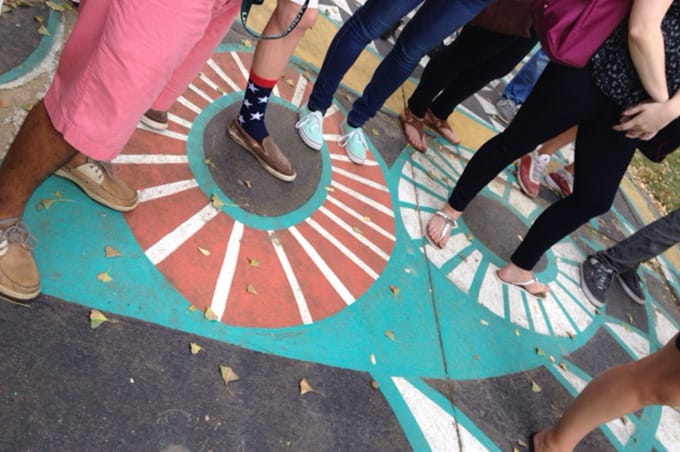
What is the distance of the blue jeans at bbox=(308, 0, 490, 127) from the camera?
2.38 metres

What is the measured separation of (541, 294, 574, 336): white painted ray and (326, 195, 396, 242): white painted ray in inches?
44.4

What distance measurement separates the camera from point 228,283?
198 centimetres

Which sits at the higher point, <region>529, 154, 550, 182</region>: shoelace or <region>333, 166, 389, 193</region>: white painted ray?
<region>529, 154, 550, 182</region>: shoelace

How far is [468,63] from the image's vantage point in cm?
317

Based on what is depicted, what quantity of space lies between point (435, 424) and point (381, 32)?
193cm

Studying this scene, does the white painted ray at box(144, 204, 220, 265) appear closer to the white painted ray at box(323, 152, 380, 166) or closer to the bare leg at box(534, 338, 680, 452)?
the white painted ray at box(323, 152, 380, 166)

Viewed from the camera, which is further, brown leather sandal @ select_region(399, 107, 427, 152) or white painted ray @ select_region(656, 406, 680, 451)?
brown leather sandal @ select_region(399, 107, 427, 152)

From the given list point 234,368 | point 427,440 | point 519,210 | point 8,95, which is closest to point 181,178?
point 8,95

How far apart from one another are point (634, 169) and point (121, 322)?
665 centimetres

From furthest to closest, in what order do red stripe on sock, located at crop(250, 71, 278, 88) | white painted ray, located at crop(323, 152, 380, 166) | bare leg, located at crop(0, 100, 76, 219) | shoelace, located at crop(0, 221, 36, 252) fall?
white painted ray, located at crop(323, 152, 380, 166), red stripe on sock, located at crop(250, 71, 278, 88), shoelace, located at crop(0, 221, 36, 252), bare leg, located at crop(0, 100, 76, 219)

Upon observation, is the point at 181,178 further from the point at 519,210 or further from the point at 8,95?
the point at 519,210

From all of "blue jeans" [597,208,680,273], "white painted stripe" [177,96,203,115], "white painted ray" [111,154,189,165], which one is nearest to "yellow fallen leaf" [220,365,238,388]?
"white painted ray" [111,154,189,165]

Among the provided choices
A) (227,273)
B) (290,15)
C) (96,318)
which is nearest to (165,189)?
(227,273)

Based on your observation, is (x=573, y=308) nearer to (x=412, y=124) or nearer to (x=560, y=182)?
(x=560, y=182)
